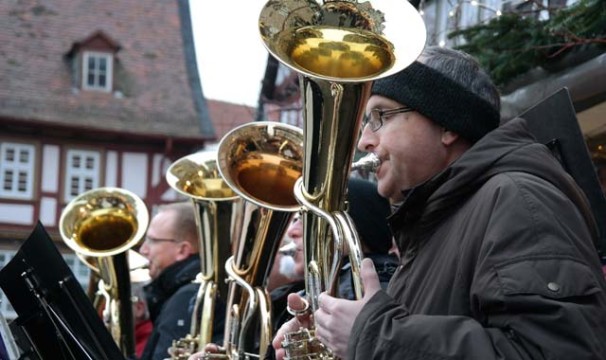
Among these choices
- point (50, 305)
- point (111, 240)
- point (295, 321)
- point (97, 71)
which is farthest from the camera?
point (97, 71)

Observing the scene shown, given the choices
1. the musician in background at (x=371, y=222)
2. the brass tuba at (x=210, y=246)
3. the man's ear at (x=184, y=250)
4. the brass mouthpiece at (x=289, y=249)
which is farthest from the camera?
the man's ear at (x=184, y=250)

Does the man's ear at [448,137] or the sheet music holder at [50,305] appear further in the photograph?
the sheet music holder at [50,305]

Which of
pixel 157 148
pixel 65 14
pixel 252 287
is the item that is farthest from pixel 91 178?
pixel 252 287

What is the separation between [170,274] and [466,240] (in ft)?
14.0

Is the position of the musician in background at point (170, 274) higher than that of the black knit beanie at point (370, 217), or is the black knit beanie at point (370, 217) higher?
the black knit beanie at point (370, 217)

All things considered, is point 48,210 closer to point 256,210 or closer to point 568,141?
point 256,210

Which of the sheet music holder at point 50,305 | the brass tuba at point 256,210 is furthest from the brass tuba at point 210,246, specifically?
the sheet music holder at point 50,305

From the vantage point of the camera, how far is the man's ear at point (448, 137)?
322cm

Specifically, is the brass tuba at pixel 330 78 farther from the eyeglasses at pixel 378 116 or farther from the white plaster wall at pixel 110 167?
the white plaster wall at pixel 110 167

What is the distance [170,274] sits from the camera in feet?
22.4

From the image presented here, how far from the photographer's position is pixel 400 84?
327cm

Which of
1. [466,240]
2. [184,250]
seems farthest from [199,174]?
[466,240]

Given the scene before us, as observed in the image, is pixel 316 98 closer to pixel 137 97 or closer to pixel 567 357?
pixel 567 357

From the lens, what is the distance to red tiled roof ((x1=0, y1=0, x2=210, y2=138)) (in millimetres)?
28141
